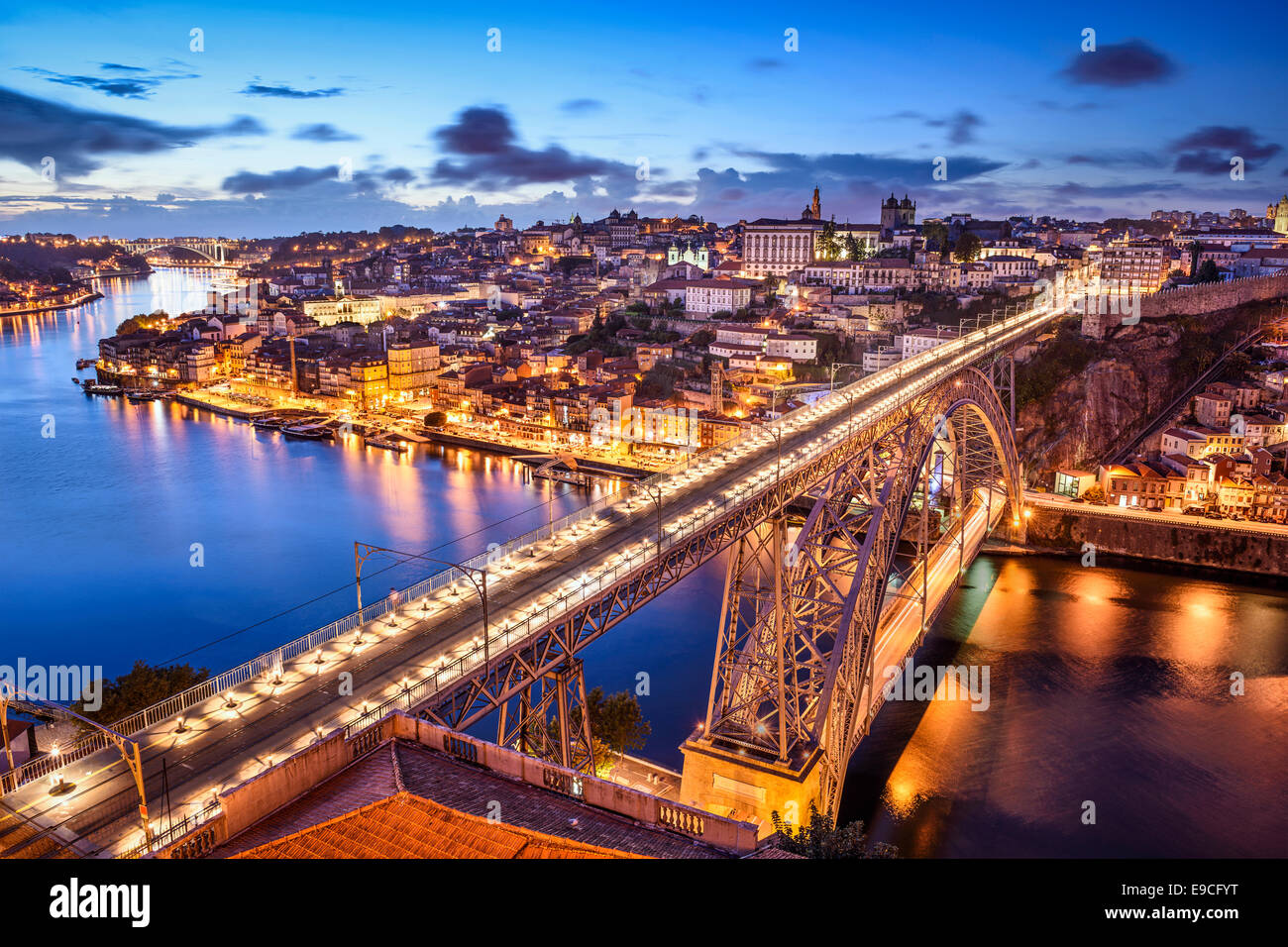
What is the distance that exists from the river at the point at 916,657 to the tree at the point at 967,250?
27.7 meters

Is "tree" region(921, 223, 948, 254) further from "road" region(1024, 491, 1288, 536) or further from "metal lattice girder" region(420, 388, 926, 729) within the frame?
"metal lattice girder" region(420, 388, 926, 729)

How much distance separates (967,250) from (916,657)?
36.0 meters

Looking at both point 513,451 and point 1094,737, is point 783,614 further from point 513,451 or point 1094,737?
point 513,451

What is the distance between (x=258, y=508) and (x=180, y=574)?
Result: 18.5ft

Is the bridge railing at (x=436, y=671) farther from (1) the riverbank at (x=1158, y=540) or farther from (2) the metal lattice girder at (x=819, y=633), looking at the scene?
(1) the riverbank at (x=1158, y=540)

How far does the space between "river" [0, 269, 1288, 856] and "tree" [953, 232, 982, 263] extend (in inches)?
1090

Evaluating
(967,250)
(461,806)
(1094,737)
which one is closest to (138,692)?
(461,806)

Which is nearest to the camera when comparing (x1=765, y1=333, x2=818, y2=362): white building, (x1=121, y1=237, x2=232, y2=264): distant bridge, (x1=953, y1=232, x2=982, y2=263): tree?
(x1=765, y1=333, x2=818, y2=362): white building

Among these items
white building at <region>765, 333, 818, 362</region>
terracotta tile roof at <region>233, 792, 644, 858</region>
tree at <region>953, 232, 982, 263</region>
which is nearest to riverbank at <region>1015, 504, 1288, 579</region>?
white building at <region>765, 333, 818, 362</region>

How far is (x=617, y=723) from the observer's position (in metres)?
12.0

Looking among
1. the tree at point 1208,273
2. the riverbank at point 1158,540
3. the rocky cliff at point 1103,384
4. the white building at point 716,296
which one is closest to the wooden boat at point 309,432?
the white building at point 716,296

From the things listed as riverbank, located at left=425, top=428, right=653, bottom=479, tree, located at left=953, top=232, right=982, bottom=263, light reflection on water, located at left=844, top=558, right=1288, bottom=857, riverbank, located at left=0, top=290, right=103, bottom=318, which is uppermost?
riverbank, located at left=0, top=290, right=103, bottom=318

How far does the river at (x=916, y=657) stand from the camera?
12094 mm

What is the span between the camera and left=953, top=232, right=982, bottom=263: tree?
152ft
